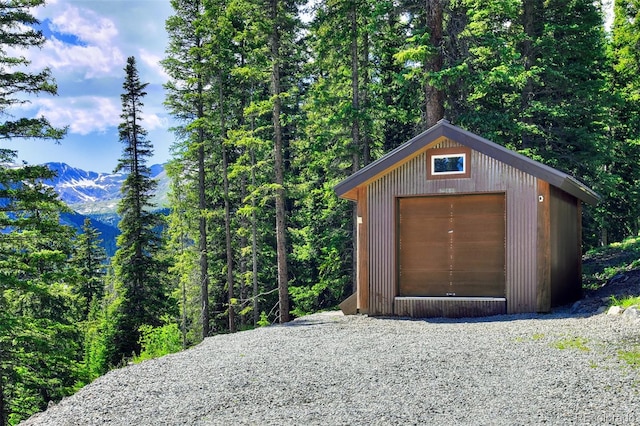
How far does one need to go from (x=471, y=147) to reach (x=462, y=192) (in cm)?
107

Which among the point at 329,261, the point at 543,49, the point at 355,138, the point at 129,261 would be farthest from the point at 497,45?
the point at 129,261

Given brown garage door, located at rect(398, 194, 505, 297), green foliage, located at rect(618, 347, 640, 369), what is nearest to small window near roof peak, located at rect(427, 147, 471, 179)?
brown garage door, located at rect(398, 194, 505, 297)

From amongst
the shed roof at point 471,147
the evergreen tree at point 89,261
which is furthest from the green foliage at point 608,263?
the evergreen tree at point 89,261

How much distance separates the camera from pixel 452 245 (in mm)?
12961

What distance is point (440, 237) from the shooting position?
1305 cm

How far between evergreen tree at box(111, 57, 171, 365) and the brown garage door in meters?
17.7

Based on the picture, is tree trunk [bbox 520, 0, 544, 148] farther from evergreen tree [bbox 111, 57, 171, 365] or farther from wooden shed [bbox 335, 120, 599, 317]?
evergreen tree [bbox 111, 57, 171, 365]

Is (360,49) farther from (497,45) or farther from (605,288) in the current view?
(605,288)

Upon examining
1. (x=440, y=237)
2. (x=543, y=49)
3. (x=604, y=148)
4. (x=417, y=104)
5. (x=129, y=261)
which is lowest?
(x=129, y=261)

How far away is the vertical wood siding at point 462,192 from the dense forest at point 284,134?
5181mm

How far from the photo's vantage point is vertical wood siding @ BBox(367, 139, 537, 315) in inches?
478

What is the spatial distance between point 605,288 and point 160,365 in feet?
36.5

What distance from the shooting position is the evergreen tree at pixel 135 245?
2720cm

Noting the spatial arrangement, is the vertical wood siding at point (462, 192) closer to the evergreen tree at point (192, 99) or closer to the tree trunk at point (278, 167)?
the tree trunk at point (278, 167)
